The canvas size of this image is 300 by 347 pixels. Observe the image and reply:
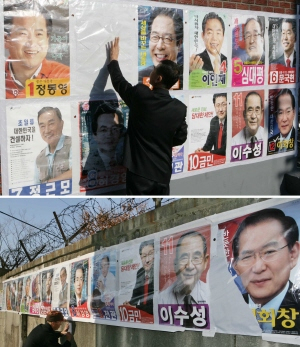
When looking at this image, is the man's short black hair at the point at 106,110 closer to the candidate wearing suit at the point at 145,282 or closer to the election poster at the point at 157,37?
the election poster at the point at 157,37

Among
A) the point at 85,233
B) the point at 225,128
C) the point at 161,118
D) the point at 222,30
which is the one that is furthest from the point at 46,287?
the point at 222,30

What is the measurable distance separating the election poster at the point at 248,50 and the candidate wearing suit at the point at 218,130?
0.31m

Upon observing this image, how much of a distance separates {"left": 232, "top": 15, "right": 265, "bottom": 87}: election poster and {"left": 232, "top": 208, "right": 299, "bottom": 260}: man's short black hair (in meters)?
3.61

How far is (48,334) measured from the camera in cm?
568

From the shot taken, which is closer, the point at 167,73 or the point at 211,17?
the point at 167,73

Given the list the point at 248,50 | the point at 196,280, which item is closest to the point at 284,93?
the point at 248,50

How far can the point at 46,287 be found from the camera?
6.36 meters

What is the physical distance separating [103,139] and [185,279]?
2077 mm

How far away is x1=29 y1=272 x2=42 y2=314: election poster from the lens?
6.43m

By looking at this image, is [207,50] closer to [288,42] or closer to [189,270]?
[288,42]

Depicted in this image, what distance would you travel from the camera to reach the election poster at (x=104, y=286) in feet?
19.5

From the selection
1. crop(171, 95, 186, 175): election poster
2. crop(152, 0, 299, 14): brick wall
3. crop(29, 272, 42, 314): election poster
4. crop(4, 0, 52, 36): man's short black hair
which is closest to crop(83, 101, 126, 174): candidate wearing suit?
crop(171, 95, 186, 175): election poster

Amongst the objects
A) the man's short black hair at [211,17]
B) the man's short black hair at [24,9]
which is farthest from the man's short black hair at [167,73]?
the man's short black hair at [211,17]

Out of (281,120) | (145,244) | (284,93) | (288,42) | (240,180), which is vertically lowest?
(145,244)
